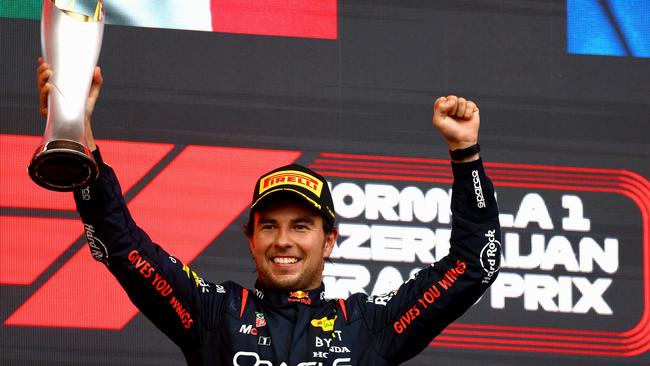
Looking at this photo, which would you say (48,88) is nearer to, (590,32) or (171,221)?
(171,221)

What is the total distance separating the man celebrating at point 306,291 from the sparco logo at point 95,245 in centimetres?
4

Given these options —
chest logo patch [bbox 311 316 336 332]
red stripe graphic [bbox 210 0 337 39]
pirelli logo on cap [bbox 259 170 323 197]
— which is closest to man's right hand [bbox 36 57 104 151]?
pirelli logo on cap [bbox 259 170 323 197]

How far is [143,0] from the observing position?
3359mm

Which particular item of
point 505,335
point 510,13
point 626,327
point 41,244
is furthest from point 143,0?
point 626,327

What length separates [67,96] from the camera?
2197mm

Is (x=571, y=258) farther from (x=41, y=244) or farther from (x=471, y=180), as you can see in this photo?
(x=41, y=244)

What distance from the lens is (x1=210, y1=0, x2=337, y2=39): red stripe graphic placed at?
3.40 meters

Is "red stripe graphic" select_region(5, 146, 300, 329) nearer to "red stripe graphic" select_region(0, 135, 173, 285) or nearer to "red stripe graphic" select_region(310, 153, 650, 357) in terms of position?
"red stripe graphic" select_region(0, 135, 173, 285)

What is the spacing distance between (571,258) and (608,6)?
71cm

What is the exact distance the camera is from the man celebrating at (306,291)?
246 centimetres

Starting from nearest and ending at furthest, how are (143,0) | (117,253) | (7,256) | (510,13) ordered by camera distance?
(117,253) < (7,256) < (143,0) < (510,13)

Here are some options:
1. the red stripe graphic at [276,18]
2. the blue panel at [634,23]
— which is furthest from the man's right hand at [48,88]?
the blue panel at [634,23]

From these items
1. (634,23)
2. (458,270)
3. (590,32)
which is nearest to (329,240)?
(458,270)

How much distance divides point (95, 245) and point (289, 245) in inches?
14.4
